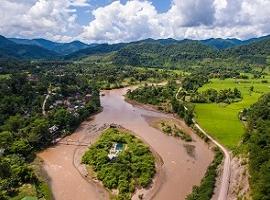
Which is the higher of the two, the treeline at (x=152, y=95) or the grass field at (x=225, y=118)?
the grass field at (x=225, y=118)

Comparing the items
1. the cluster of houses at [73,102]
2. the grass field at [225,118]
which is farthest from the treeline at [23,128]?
the grass field at [225,118]

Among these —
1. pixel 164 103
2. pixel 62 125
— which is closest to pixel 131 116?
pixel 164 103

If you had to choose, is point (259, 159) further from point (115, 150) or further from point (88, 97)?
point (88, 97)

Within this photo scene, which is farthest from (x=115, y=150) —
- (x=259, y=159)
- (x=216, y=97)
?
(x=216, y=97)

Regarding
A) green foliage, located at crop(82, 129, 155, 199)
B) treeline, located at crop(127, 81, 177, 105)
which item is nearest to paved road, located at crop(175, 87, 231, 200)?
green foliage, located at crop(82, 129, 155, 199)

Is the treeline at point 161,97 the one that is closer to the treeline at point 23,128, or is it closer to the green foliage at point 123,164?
the treeline at point 23,128

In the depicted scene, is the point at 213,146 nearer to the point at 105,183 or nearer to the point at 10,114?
the point at 105,183
